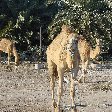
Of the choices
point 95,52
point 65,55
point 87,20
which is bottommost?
point 65,55

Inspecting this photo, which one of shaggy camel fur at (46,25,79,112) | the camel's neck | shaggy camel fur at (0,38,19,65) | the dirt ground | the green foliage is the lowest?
the dirt ground

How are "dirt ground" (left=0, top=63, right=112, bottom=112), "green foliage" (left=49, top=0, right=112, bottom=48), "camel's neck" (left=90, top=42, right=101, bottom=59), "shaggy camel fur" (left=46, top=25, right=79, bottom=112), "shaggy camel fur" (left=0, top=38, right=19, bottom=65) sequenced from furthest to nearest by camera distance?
"green foliage" (left=49, top=0, right=112, bottom=48) < "shaggy camel fur" (left=0, top=38, right=19, bottom=65) < "camel's neck" (left=90, top=42, right=101, bottom=59) < "dirt ground" (left=0, top=63, right=112, bottom=112) < "shaggy camel fur" (left=46, top=25, right=79, bottom=112)

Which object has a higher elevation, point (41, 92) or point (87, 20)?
point (87, 20)

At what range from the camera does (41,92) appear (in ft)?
39.5

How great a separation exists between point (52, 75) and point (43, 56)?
1356 cm

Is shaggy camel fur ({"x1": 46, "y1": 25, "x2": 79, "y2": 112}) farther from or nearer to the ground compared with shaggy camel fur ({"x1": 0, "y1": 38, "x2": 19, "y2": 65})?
nearer to the ground

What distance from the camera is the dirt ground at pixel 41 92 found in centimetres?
984

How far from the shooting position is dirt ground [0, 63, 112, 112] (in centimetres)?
984

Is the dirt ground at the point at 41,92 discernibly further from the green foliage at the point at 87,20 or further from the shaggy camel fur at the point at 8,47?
the green foliage at the point at 87,20

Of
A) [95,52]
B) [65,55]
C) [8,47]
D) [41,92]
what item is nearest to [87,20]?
[8,47]

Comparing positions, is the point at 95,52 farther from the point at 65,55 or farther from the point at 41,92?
the point at 65,55

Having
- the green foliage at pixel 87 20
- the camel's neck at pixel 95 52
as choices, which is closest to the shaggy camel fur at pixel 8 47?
the green foliage at pixel 87 20

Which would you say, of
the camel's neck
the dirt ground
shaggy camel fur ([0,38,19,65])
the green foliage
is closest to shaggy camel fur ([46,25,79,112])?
the dirt ground

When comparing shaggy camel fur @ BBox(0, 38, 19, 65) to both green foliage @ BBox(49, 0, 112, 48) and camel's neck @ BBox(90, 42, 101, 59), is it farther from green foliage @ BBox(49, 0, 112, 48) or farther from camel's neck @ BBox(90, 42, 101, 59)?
camel's neck @ BBox(90, 42, 101, 59)
